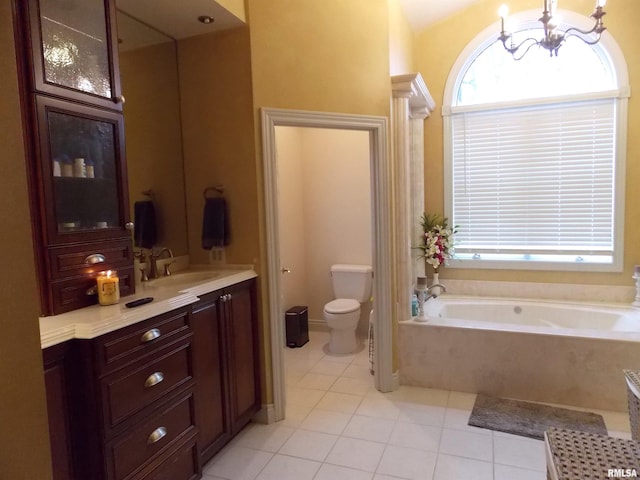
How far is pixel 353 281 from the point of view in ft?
13.8

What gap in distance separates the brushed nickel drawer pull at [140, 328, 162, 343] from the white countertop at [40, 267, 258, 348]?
7cm

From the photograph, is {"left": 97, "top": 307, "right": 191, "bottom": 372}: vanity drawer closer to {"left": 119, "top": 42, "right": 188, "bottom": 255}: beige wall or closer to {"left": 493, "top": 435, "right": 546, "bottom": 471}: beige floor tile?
{"left": 119, "top": 42, "right": 188, "bottom": 255}: beige wall

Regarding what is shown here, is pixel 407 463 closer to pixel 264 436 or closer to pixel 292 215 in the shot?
pixel 264 436

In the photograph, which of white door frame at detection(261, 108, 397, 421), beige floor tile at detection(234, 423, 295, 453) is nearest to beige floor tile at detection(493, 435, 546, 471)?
white door frame at detection(261, 108, 397, 421)

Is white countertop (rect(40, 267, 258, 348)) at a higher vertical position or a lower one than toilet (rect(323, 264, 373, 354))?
higher

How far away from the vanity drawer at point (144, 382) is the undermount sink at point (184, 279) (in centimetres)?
53

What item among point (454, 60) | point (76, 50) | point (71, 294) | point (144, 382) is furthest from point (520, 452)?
point (454, 60)

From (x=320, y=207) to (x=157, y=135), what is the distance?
2153 mm

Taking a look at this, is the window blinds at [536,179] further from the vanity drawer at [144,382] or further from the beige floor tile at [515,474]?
the vanity drawer at [144,382]

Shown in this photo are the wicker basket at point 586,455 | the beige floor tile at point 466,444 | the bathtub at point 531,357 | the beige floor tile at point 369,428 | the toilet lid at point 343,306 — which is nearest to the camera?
the wicker basket at point 586,455

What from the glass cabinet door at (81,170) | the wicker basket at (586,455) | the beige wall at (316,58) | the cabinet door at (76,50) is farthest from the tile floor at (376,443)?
the cabinet door at (76,50)

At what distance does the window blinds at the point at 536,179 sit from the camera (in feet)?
11.9

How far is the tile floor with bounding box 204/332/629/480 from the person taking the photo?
2.20m

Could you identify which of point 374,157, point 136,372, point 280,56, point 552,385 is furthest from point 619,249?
point 136,372
